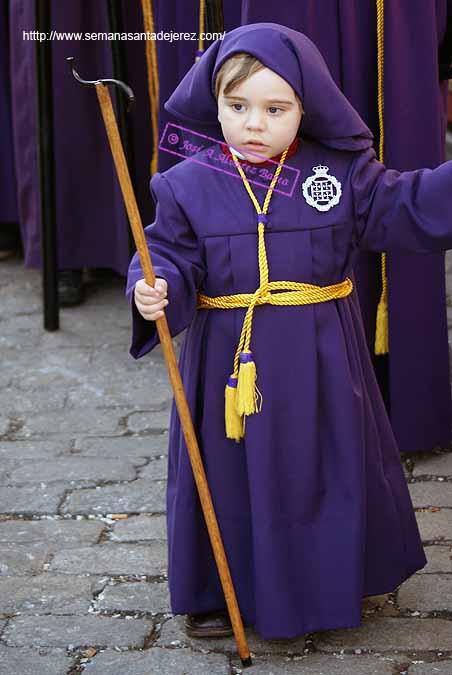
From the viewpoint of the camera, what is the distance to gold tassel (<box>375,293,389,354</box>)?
3699 millimetres

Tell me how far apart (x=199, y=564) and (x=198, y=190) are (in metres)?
0.88

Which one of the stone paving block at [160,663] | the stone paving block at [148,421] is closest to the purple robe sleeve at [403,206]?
the stone paving block at [160,663]

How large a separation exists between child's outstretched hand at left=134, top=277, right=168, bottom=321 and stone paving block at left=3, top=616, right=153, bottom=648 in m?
0.85

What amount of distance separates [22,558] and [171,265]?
1107mm

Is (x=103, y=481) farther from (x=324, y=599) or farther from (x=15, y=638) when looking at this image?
(x=324, y=599)

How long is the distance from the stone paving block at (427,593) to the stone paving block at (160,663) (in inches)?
20.4

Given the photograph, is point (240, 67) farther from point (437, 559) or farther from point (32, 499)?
point (32, 499)

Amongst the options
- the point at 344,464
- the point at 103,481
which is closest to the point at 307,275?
the point at 344,464

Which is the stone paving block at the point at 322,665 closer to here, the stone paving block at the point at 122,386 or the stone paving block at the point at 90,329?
the stone paving block at the point at 122,386

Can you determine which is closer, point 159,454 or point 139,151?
point 159,454

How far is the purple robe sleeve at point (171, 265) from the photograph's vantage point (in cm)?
269

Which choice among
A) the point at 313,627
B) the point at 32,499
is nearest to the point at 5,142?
the point at 32,499

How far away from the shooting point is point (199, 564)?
9.61 ft

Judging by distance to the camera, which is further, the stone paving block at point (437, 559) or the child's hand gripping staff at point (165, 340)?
the stone paving block at point (437, 559)
